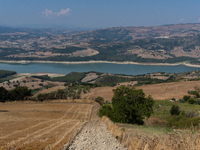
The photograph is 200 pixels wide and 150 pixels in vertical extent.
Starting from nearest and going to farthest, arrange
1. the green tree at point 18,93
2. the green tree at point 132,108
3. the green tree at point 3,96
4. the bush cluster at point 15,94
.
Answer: the green tree at point 132,108
the green tree at point 3,96
the bush cluster at point 15,94
the green tree at point 18,93

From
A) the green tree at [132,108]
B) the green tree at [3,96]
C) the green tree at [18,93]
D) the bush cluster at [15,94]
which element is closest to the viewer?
the green tree at [132,108]

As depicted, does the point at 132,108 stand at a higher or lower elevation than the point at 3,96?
higher

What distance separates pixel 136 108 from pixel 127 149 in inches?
422

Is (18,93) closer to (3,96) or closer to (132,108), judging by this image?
(3,96)

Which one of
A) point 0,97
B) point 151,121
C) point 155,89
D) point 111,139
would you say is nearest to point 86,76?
point 155,89

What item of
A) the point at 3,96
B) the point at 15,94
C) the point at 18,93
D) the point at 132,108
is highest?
Result: the point at 132,108

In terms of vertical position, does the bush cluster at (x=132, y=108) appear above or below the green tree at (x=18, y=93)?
above

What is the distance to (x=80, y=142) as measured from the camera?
28.2 feet

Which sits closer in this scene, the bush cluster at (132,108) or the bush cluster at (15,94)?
the bush cluster at (132,108)

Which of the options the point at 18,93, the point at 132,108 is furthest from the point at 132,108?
the point at 18,93

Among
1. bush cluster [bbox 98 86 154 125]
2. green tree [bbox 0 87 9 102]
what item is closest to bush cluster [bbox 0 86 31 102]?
green tree [bbox 0 87 9 102]

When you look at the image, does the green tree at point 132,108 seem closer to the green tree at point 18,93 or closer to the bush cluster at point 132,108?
the bush cluster at point 132,108

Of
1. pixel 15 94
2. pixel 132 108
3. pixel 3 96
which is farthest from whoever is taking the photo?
pixel 15 94

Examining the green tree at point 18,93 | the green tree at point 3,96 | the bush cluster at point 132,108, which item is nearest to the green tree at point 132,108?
the bush cluster at point 132,108
